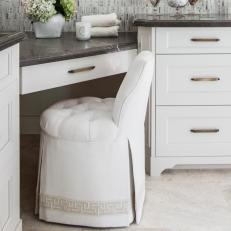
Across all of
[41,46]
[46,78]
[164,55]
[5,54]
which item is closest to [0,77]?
[5,54]

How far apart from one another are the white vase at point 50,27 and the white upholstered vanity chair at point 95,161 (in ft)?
2.67

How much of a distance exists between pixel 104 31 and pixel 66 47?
0.46 metres

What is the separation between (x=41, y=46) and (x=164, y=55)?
0.67 m

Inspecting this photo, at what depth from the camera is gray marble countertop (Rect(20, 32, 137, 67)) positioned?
2.53 meters

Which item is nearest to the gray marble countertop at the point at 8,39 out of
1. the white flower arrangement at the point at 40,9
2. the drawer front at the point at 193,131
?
the white flower arrangement at the point at 40,9

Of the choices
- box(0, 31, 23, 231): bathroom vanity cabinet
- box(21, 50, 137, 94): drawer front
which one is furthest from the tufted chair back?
box(0, 31, 23, 231): bathroom vanity cabinet

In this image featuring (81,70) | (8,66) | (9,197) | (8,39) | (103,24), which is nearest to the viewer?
(8,39)

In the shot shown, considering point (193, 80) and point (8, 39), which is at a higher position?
point (8, 39)

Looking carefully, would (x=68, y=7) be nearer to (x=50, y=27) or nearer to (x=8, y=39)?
(x=50, y=27)

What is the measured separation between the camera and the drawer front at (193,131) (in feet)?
10.5

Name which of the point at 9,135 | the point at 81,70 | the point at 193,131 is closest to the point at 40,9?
the point at 81,70

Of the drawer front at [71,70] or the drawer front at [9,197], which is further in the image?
the drawer front at [71,70]

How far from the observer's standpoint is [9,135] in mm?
2166

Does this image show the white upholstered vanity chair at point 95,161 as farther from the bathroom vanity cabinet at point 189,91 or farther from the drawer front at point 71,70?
the bathroom vanity cabinet at point 189,91
